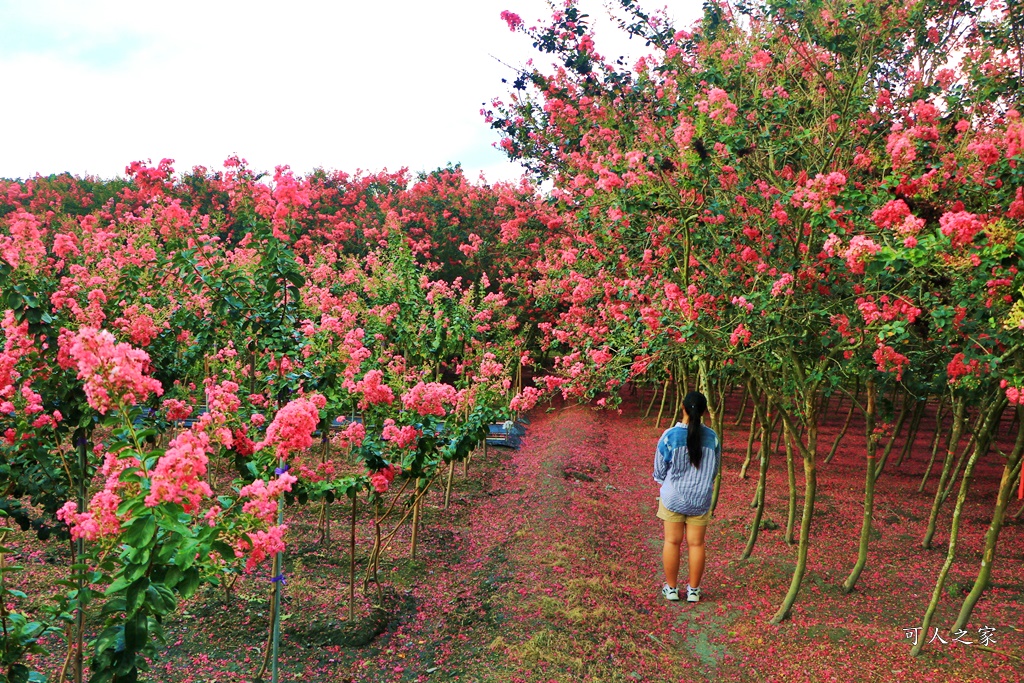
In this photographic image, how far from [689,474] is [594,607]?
3.87 feet

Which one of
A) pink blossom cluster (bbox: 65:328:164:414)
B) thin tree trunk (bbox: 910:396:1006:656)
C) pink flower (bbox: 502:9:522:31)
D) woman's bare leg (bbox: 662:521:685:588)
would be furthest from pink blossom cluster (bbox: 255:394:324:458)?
pink flower (bbox: 502:9:522:31)

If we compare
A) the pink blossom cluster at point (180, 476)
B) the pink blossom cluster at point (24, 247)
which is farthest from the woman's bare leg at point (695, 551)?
the pink blossom cluster at point (24, 247)

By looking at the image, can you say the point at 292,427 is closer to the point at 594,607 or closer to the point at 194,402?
the point at 594,607

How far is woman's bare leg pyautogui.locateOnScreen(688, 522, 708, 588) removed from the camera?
5.57 m

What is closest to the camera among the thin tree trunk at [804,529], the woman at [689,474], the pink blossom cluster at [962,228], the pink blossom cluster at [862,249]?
the pink blossom cluster at [962,228]

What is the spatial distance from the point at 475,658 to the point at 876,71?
20.3ft

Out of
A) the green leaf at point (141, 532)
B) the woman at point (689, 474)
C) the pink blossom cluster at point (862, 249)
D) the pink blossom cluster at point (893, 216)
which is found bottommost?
the woman at point (689, 474)

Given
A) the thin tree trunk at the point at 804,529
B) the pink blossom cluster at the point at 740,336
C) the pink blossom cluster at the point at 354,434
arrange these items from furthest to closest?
the thin tree trunk at the point at 804,529 → the pink blossom cluster at the point at 740,336 → the pink blossom cluster at the point at 354,434

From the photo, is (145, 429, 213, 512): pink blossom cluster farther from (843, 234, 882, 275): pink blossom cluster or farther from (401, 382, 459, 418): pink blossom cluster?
(843, 234, 882, 275): pink blossom cluster

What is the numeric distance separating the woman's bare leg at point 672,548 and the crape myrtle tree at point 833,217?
0.80m

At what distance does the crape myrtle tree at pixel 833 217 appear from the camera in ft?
13.7

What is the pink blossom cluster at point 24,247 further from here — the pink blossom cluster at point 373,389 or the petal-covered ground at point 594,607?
the petal-covered ground at point 594,607

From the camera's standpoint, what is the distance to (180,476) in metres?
2.33

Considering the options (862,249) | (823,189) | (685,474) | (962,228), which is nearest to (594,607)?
(685,474)
